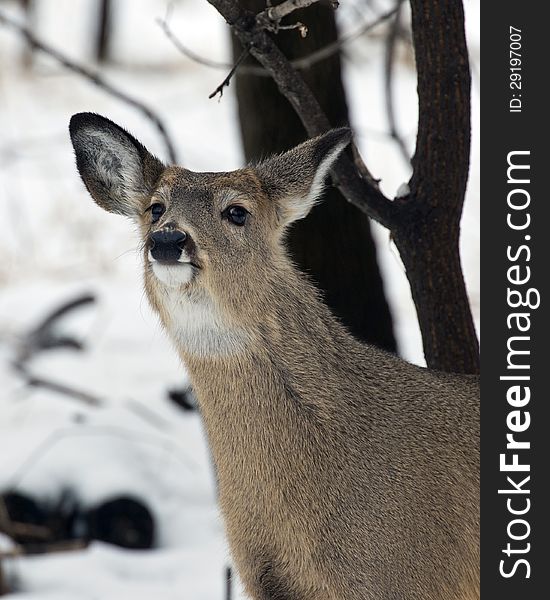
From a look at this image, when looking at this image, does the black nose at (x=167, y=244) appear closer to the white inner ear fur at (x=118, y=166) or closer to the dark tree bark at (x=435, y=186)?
the white inner ear fur at (x=118, y=166)

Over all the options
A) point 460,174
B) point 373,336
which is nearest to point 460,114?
point 460,174

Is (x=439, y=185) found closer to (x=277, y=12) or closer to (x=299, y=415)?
(x=277, y=12)

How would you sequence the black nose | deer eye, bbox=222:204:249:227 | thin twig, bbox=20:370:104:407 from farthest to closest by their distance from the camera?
thin twig, bbox=20:370:104:407, deer eye, bbox=222:204:249:227, the black nose

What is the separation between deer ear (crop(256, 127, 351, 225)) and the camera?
182 inches

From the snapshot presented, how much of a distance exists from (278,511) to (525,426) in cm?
94

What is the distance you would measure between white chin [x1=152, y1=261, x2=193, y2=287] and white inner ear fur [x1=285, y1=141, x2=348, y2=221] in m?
0.69

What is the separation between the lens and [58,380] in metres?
8.73

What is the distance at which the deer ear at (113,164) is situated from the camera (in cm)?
479

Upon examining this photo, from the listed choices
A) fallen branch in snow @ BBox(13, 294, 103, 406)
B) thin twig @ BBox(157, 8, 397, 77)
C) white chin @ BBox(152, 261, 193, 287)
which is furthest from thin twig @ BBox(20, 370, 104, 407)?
white chin @ BBox(152, 261, 193, 287)

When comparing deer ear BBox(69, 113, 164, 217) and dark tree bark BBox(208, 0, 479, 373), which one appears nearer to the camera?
deer ear BBox(69, 113, 164, 217)

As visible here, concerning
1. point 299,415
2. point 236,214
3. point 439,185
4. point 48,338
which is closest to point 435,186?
point 439,185

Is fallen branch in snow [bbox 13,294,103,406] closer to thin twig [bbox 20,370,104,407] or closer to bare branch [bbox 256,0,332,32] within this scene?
thin twig [bbox 20,370,104,407]

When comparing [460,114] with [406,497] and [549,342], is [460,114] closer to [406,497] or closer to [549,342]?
[549,342]

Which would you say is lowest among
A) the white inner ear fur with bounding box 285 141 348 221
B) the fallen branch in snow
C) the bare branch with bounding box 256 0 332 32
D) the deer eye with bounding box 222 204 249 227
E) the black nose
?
the black nose
